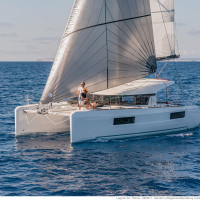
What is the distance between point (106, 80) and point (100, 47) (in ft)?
4.86

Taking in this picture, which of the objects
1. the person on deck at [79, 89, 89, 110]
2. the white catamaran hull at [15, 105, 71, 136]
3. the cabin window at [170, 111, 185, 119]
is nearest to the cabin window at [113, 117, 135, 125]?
the person on deck at [79, 89, 89, 110]

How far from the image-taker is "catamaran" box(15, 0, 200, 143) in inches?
566

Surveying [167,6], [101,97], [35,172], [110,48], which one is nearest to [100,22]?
[110,48]

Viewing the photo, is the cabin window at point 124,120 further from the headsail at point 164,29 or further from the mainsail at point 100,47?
the headsail at point 164,29

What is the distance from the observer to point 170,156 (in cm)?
1287

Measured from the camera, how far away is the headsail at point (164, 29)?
715 inches

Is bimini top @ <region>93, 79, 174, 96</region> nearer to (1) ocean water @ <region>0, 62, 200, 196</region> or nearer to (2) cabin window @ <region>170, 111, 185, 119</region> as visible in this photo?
(2) cabin window @ <region>170, 111, 185, 119</region>

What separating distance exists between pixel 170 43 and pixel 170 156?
25.4ft

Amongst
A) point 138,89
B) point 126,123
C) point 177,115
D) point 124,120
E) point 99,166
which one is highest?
point 138,89

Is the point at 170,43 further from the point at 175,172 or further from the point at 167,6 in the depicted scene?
the point at 175,172

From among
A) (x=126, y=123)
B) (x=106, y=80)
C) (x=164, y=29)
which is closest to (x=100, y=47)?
(x=106, y=80)

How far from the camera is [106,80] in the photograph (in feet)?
49.6

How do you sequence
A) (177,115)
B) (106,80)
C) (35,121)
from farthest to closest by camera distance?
(177,115)
(35,121)
(106,80)

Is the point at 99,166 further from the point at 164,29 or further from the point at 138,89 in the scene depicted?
the point at 164,29
